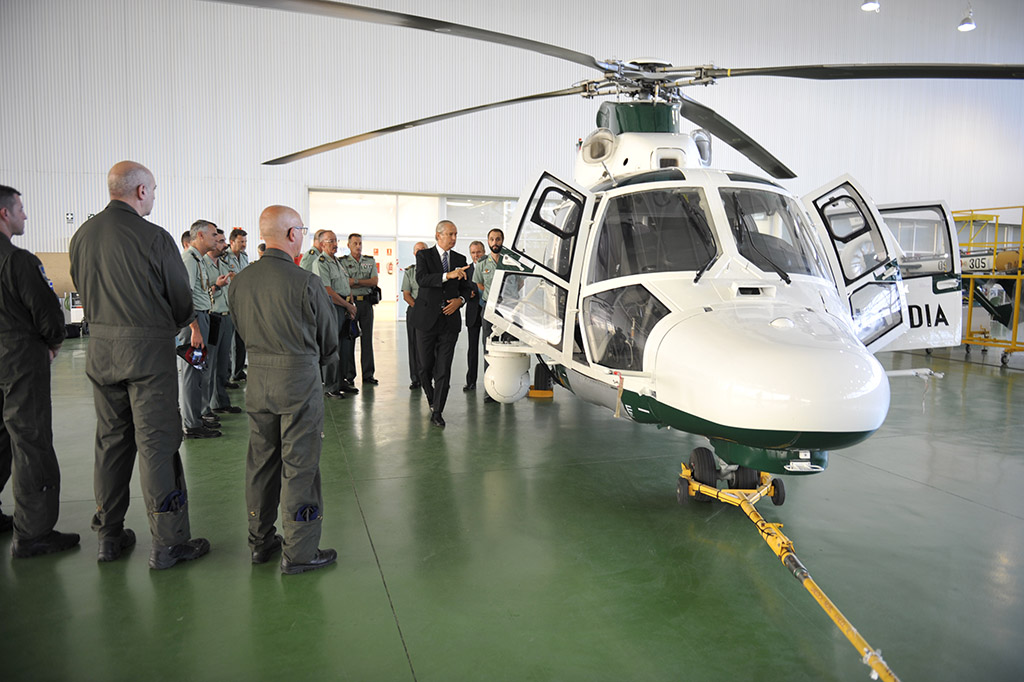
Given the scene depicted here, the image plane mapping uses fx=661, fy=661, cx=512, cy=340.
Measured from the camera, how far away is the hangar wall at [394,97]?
47.4ft

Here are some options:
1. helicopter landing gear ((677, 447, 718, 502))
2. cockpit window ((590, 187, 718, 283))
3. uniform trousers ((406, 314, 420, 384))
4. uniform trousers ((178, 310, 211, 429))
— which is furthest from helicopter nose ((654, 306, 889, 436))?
uniform trousers ((406, 314, 420, 384))

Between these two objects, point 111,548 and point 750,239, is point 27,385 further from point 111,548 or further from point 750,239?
point 750,239

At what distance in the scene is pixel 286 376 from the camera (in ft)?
9.94

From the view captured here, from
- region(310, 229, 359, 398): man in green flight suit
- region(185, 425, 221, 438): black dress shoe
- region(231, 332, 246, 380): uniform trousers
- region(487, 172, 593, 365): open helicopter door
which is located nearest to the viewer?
region(487, 172, 593, 365): open helicopter door

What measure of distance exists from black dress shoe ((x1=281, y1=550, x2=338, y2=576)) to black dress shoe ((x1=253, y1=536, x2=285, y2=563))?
0.13 m

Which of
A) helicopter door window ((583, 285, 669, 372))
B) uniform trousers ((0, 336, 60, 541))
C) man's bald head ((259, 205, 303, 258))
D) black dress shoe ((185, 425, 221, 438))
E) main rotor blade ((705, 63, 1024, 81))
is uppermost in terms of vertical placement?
main rotor blade ((705, 63, 1024, 81))

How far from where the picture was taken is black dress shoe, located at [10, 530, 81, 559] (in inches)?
128

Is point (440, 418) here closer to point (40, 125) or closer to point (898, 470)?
point (898, 470)

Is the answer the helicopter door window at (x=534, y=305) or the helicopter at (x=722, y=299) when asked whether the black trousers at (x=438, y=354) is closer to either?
the helicopter at (x=722, y=299)

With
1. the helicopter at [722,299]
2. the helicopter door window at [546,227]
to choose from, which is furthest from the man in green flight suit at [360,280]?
the helicopter door window at [546,227]

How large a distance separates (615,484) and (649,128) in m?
2.89

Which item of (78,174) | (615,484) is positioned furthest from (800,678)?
(78,174)

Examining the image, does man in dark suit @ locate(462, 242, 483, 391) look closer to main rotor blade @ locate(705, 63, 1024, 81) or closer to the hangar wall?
main rotor blade @ locate(705, 63, 1024, 81)

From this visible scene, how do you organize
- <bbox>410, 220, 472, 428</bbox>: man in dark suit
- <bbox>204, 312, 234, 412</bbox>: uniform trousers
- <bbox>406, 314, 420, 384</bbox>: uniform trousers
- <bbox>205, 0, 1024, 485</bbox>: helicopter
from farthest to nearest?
<bbox>406, 314, 420, 384</bbox>: uniform trousers, <bbox>204, 312, 234, 412</bbox>: uniform trousers, <bbox>410, 220, 472, 428</bbox>: man in dark suit, <bbox>205, 0, 1024, 485</bbox>: helicopter
